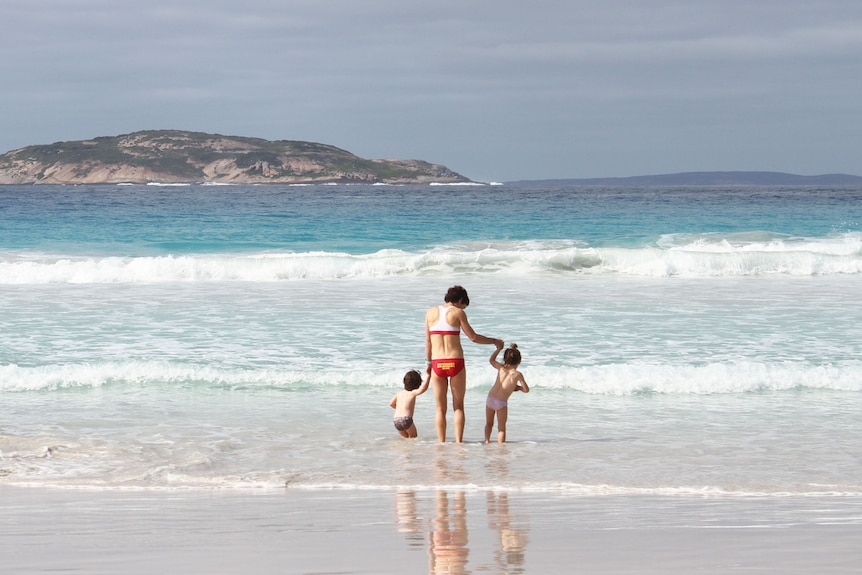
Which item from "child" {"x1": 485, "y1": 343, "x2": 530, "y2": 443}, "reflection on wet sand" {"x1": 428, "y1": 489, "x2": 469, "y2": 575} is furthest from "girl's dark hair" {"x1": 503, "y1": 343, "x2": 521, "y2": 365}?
"reflection on wet sand" {"x1": 428, "y1": 489, "x2": 469, "y2": 575}

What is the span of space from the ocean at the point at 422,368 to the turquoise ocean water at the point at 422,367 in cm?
4

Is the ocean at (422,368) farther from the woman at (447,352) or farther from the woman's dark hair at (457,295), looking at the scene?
the woman's dark hair at (457,295)

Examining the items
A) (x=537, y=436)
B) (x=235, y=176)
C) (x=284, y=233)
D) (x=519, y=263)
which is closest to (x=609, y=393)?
(x=537, y=436)

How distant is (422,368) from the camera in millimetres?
13438

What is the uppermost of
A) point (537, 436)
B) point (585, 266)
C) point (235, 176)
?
point (235, 176)

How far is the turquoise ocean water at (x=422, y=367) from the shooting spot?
8.26m

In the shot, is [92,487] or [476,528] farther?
[92,487]

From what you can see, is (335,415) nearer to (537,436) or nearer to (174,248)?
(537,436)

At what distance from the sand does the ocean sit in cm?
25

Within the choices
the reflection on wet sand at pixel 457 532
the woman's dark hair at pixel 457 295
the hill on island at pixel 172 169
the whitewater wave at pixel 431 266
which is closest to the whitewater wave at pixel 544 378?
the woman's dark hair at pixel 457 295

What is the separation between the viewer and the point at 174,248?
3456cm

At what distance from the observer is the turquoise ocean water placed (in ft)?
27.1

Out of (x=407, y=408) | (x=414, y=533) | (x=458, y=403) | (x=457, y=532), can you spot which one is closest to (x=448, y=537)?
(x=457, y=532)

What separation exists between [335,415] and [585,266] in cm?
1695
